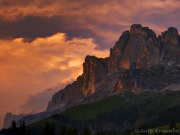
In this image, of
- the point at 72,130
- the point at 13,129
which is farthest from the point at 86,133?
the point at 13,129

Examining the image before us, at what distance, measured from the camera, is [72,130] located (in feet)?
420

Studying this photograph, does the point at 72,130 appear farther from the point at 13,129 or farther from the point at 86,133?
the point at 13,129

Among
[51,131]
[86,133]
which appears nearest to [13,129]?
[51,131]

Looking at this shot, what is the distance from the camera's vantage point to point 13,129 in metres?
91.4

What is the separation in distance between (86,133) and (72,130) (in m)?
10.5

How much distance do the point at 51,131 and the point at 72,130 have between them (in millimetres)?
39217

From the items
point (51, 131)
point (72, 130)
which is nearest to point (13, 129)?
point (51, 131)

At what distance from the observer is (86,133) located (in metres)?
138

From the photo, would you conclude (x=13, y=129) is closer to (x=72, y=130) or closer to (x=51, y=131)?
(x=51, y=131)

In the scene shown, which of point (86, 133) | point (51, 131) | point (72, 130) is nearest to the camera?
point (51, 131)

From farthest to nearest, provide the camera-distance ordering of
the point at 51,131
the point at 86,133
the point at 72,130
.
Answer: the point at 86,133
the point at 72,130
the point at 51,131

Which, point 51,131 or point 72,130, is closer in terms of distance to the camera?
point 51,131

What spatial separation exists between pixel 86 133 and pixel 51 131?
49201 millimetres

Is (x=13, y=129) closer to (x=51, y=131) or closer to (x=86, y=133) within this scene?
(x=51, y=131)
